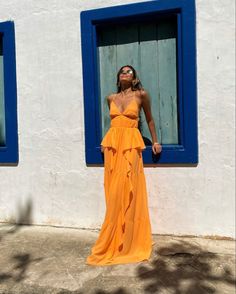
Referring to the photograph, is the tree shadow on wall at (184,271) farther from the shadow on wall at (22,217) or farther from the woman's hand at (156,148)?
the shadow on wall at (22,217)

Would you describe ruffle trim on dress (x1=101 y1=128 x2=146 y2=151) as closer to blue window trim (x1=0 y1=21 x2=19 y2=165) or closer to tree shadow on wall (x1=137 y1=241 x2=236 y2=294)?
tree shadow on wall (x1=137 y1=241 x2=236 y2=294)

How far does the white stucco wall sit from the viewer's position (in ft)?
13.5

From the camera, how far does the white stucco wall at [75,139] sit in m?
4.12

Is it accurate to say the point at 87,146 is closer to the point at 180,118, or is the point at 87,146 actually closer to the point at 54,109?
the point at 54,109

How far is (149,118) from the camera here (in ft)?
13.4

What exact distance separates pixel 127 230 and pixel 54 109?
1769mm

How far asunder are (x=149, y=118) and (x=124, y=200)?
2.81 feet

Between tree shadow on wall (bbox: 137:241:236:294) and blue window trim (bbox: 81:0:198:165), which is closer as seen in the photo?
tree shadow on wall (bbox: 137:241:236:294)

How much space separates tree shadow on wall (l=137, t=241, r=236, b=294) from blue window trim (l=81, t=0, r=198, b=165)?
3.08ft

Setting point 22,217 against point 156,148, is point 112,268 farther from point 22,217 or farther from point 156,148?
point 22,217

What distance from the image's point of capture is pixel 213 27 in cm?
409

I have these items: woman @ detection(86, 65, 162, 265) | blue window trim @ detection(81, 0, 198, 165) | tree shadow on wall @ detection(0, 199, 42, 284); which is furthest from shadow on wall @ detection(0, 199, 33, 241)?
woman @ detection(86, 65, 162, 265)

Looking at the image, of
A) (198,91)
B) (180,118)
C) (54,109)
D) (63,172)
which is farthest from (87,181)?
(198,91)

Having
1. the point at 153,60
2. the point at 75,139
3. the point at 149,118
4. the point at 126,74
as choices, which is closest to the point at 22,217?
the point at 75,139
